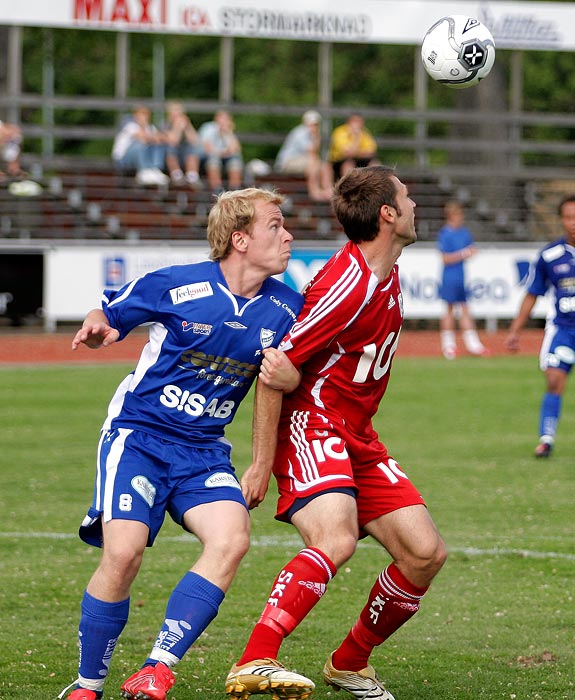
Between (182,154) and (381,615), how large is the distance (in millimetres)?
21383

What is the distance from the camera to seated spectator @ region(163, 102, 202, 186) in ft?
82.2

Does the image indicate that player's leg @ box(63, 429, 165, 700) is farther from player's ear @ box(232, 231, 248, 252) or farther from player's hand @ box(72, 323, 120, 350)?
player's ear @ box(232, 231, 248, 252)

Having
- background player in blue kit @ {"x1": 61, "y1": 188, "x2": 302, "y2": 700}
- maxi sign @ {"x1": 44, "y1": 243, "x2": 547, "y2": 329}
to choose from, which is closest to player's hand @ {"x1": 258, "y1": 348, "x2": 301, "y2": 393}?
background player in blue kit @ {"x1": 61, "y1": 188, "x2": 302, "y2": 700}

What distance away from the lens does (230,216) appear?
5078 mm

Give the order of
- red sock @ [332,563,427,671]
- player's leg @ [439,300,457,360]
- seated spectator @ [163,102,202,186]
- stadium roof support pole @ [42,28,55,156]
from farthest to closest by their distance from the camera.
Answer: stadium roof support pole @ [42,28,55,156], seated spectator @ [163,102,202,186], player's leg @ [439,300,457,360], red sock @ [332,563,427,671]

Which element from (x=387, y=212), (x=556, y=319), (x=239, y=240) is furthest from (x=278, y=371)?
(x=556, y=319)

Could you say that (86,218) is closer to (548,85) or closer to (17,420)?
(17,420)

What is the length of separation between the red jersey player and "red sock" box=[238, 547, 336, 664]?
0.07m

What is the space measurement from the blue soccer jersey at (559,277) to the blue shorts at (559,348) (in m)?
0.07

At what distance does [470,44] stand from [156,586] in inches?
135

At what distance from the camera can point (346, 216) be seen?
5.12 m

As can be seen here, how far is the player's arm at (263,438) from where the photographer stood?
494 cm

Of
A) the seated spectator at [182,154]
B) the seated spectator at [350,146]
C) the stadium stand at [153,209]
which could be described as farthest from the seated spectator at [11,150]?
the seated spectator at [350,146]

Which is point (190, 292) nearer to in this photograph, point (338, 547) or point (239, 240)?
point (239, 240)
